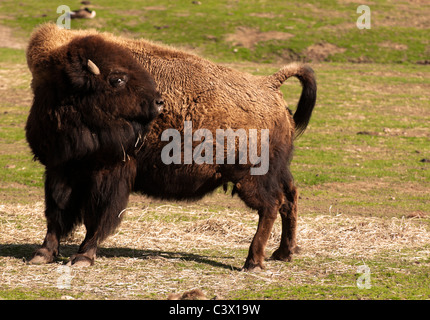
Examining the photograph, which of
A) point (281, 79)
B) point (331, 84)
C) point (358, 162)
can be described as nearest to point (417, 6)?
point (331, 84)

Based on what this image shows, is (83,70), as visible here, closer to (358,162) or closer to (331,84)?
(358,162)

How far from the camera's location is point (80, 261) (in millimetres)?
6371

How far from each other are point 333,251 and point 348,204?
10.5 feet

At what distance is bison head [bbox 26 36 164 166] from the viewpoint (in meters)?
6.22

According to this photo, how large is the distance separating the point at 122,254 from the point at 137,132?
4.70 ft

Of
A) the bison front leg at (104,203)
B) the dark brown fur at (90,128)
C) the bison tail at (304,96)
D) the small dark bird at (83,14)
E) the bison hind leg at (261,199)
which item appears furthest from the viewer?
the small dark bird at (83,14)

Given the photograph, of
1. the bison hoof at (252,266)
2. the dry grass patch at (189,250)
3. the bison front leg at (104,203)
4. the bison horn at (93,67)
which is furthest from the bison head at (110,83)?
the bison hoof at (252,266)

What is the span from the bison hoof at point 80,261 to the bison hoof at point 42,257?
9.1 inches

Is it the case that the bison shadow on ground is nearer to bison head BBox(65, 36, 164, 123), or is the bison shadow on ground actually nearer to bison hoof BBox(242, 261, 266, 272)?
bison hoof BBox(242, 261, 266, 272)

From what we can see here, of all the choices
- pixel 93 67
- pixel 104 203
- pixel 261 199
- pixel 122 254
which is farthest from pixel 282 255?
pixel 93 67

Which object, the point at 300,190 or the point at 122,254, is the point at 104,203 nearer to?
the point at 122,254

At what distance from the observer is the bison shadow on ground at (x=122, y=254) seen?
672 centimetres

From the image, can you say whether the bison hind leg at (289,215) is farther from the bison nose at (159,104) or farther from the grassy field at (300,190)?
the bison nose at (159,104)

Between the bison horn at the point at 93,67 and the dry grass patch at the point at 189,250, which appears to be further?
the bison horn at the point at 93,67
